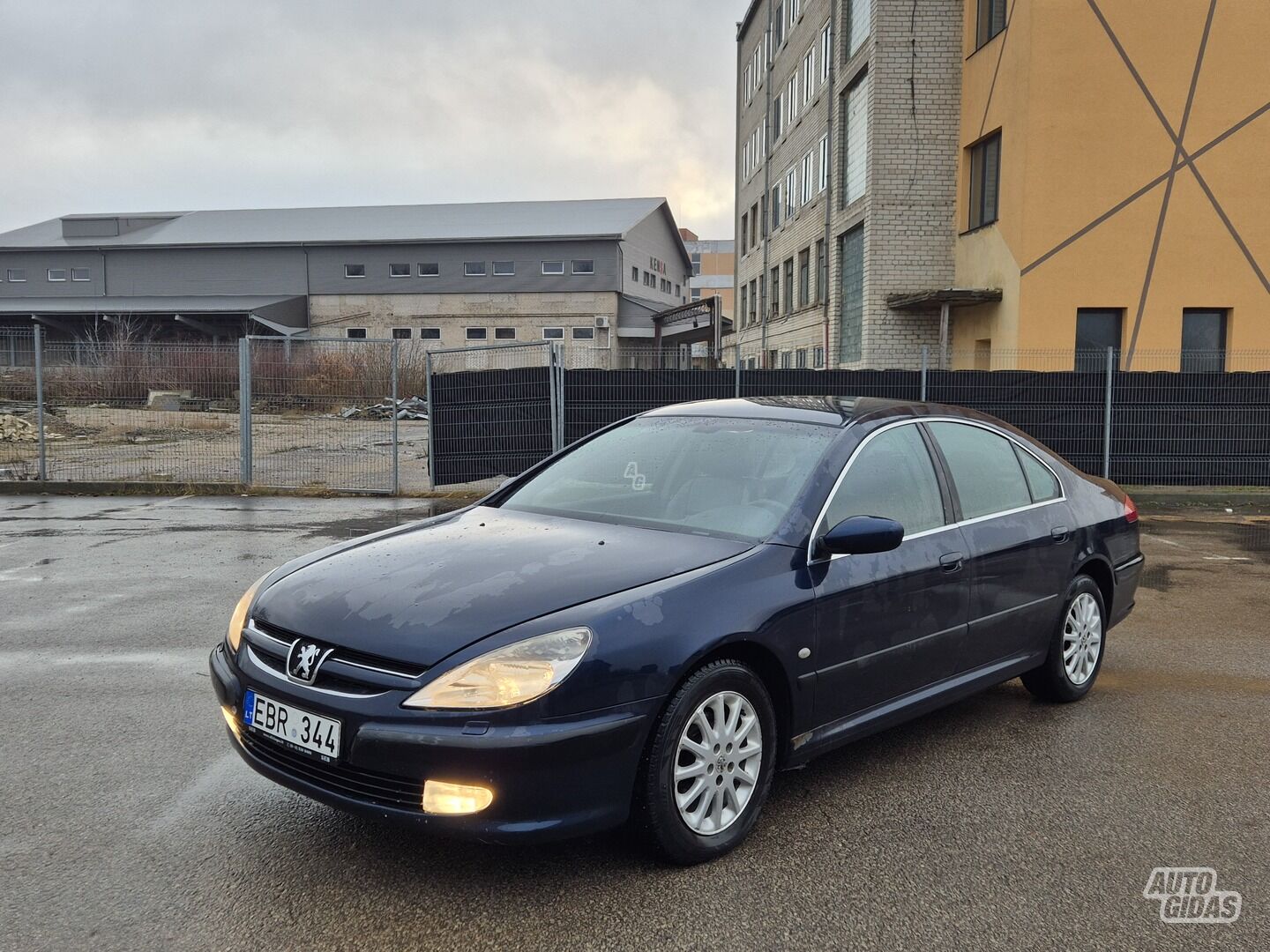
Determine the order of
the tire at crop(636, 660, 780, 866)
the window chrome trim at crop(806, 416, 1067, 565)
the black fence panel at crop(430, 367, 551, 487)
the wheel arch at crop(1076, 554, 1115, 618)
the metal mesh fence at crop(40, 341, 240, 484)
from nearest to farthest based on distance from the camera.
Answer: the tire at crop(636, 660, 780, 866), the window chrome trim at crop(806, 416, 1067, 565), the wheel arch at crop(1076, 554, 1115, 618), the black fence panel at crop(430, 367, 551, 487), the metal mesh fence at crop(40, 341, 240, 484)

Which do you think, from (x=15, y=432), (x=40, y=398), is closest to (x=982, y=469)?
(x=40, y=398)

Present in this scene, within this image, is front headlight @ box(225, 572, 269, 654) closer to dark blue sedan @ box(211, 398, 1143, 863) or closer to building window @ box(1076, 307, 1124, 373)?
dark blue sedan @ box(211, 398, 1143, 863)

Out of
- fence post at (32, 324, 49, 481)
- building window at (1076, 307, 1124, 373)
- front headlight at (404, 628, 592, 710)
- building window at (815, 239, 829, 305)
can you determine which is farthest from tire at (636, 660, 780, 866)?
building window at (815, 239, 829, 305)

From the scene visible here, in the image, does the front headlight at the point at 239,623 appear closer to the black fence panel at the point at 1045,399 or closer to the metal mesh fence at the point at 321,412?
the metal mesh fence at the point at 321,412

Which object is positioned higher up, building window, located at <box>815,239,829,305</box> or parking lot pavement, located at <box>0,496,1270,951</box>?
building window, located at <box>815,239,829,305</box>

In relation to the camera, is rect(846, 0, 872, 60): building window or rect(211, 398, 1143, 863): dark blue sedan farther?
rect(846, 0, 872, 60): building window

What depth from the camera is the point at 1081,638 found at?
507cm

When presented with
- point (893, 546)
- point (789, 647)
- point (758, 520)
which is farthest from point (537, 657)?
point (893, 546)

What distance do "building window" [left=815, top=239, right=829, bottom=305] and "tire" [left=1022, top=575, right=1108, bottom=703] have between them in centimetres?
2330

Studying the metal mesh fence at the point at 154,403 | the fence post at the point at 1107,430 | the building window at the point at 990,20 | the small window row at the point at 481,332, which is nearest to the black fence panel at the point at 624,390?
the metal mesh fence at the point at 154,403

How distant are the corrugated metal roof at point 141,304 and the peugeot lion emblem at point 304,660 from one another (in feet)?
156

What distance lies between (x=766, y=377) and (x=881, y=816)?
34.1ft

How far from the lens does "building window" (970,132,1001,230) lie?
788 inches

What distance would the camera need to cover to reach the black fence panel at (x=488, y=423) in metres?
13.5
